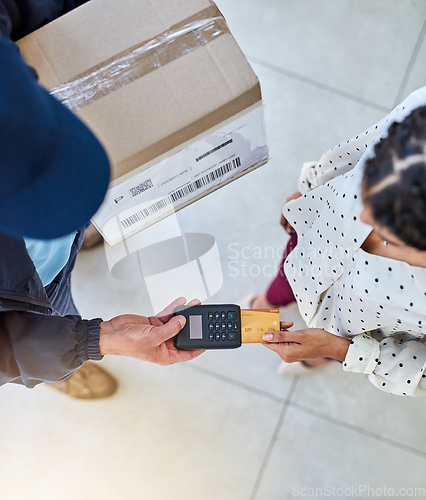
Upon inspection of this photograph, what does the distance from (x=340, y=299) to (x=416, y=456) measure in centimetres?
71

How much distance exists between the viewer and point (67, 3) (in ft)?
2.10

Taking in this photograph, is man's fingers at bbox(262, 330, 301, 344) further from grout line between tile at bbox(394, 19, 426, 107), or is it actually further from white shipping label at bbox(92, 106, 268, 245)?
grout line between tile at bbox(394, 19, 426, 107)

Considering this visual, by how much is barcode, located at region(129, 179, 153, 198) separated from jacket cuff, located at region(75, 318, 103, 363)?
0.90 feet

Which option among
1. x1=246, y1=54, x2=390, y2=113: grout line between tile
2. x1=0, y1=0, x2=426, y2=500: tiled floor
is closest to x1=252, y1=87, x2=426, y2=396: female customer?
x1=0, y1=0, x2=426, y2=500: tiled floor

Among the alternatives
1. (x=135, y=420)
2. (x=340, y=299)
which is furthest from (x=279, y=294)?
(x=135, y=420)

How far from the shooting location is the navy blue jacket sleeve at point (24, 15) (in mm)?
541

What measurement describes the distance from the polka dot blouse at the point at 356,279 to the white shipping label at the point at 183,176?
148 mm

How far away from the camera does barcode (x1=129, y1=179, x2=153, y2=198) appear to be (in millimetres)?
595

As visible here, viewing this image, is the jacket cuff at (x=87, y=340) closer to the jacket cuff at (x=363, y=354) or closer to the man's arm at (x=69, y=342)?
the man's arm at (x=69, y=342)

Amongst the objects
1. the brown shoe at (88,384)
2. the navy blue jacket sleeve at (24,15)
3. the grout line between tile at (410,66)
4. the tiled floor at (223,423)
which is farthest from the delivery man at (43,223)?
the grout line between tile at (410,66)

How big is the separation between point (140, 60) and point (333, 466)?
109 centimetres

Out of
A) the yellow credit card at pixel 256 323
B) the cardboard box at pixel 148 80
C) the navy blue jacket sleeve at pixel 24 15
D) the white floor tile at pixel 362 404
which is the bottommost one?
the white floor tile at pixel 362 404

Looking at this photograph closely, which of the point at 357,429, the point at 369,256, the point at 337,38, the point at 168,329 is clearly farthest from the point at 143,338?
the point at 337,38

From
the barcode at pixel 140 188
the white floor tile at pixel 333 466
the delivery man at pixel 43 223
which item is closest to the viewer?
the delivery man at pixel 43 223
